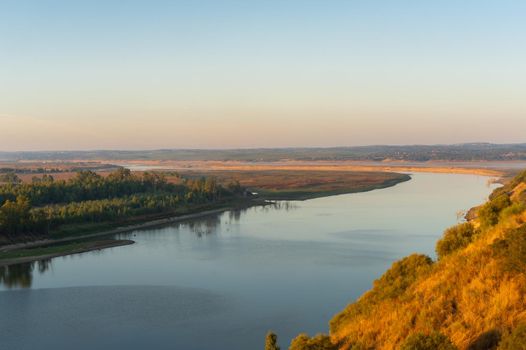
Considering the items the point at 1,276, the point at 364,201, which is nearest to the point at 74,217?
the point at 1,276

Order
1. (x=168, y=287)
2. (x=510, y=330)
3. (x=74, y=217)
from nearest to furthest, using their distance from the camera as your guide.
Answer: (x=510, y=330) < (x=168, y=287) < (x=74, y=217)

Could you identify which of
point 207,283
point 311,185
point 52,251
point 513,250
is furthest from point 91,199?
point 513,250

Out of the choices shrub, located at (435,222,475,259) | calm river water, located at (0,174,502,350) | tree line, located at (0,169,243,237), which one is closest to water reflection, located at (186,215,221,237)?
calm river water, located at (0,174,502,350)

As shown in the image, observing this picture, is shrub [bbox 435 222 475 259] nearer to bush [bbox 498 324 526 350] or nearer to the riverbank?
bush [bbox 498 324 526 350]

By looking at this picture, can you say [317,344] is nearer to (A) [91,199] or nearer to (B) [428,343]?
(B) [428,343]

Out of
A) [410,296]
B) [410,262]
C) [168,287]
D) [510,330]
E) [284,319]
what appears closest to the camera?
[510,330]

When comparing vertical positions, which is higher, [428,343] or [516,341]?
[516,341]

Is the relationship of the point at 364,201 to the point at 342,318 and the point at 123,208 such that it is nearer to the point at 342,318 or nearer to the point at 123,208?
the point at 123,208

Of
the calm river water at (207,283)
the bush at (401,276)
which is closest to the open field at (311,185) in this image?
the calm river water at (207,283)
